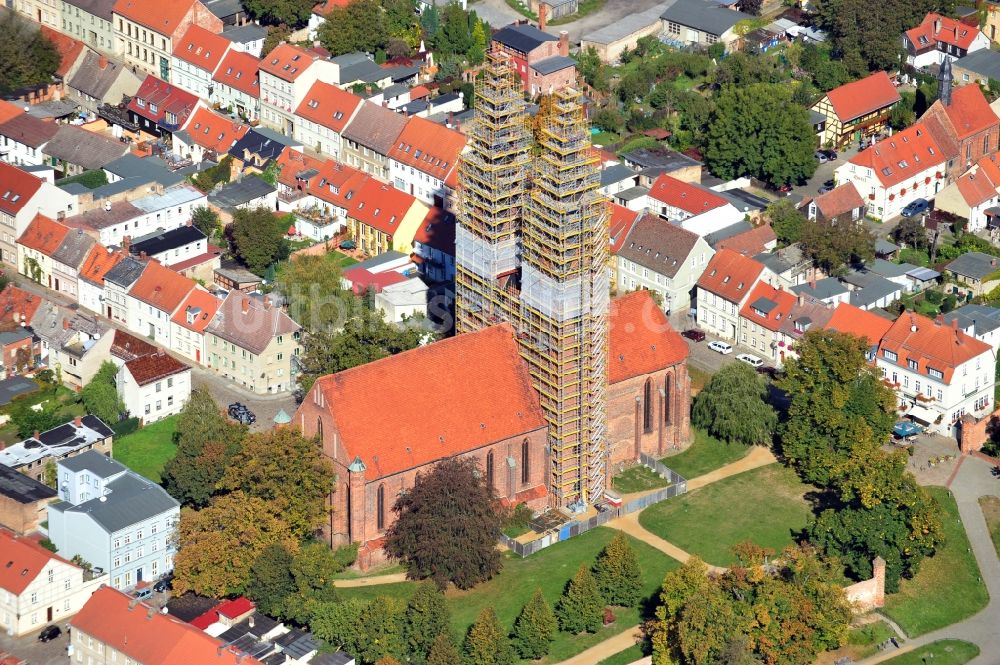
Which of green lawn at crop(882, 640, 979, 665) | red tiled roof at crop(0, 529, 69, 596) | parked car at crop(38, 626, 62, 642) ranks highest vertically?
red tiled roof at crop(0, 529, 69, 596)

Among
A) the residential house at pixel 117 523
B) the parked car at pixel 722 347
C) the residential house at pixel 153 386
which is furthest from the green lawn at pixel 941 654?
the residential house at pixel 153 386

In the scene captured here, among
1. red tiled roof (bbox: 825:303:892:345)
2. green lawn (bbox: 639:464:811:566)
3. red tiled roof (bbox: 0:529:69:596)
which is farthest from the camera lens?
red tiled roof (bbox: 825:303:892:345)

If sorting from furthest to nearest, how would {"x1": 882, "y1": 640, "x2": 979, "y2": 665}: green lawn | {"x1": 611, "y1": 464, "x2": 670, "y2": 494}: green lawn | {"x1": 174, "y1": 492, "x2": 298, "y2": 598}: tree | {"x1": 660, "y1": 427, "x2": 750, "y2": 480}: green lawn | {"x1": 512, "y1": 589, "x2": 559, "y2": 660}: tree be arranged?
{"x1": 660, "y1": 427, "x2": 750, "y2": 480}: green lawn
{"x1": 611, "y1": 464, "x2": 670, "y2": 494}: green lawn
{"x1": 174, "y1": 492, "x2": 298, "y2": 598}: tree
{"x1": 882, "y1": 640, "x2": 979, "y2": 665}: green lawn
{"x1": 512, "y1": 589, "x2": 559, "y2": 660}: tree

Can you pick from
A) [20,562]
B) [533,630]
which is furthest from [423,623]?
[20,562]

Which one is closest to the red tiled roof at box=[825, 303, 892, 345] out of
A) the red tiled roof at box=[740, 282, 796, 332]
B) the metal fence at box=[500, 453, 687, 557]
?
the red tiled roof at box=[740, 282, 796, 332]

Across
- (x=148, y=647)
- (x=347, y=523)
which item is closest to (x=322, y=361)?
(x=347, y=523)

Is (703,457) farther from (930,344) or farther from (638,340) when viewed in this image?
(930,344)

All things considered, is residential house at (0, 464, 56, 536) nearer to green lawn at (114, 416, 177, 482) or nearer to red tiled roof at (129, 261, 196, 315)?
green lawn at (114, 416, 177, 482)
